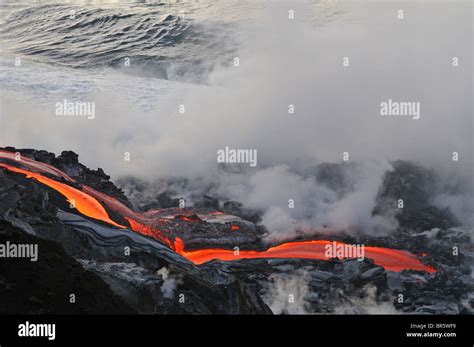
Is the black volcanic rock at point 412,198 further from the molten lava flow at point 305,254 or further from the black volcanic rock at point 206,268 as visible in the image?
the molten lava flow at point 305,254

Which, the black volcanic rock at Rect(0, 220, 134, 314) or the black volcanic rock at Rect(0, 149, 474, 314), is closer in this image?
the black volcanic rock at Rect(0, 220, 134, 314)

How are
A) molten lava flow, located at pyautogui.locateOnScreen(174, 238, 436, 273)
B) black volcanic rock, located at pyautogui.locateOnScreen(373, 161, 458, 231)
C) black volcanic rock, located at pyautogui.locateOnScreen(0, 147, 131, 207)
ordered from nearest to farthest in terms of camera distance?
molten lava flow, located at pyautogui.locateOnScreen(174, 238, 436, 273), black volcanic rock, located at pyautogui.locateOnScreen(0, 147, 131, 207), black volcanic rock, located at pyautogui.locateOnScreen(373, 161, 458, 231)

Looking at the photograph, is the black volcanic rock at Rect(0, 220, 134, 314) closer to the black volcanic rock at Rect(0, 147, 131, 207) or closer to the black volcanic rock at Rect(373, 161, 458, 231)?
the black volcanic rock at Rect(0, 147, 131, 207)

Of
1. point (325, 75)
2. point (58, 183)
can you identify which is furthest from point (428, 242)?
point (58, 183)

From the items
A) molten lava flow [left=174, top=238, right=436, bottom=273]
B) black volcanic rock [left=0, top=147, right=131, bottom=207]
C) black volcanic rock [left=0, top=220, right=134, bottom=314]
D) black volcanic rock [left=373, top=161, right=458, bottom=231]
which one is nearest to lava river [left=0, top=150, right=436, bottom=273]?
molten lava flow [left=174, top=238, right=436, bottom=273]

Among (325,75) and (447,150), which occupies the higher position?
(325,75)

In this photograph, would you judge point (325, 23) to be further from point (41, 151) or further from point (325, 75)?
point (41, 151)

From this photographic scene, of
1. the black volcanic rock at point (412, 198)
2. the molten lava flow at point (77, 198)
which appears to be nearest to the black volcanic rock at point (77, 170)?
the molten lava flow at point (77, 198)
